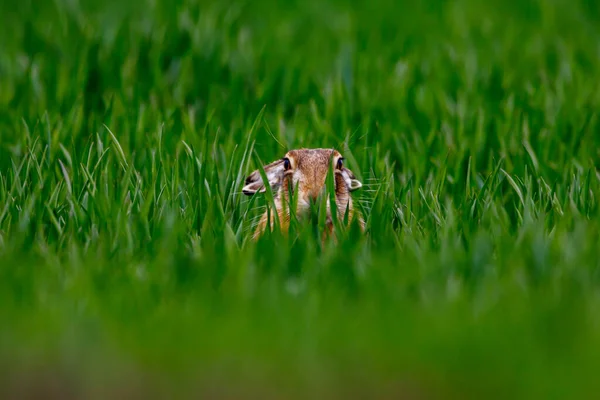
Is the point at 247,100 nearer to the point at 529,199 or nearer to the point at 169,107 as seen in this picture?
the point at 169,107

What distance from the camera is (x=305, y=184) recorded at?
4098 mm

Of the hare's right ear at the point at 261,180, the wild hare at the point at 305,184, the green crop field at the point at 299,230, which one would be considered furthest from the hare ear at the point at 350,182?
the hare's right ear at the point at 261,180

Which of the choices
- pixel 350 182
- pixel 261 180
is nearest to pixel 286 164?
pixel 261 180

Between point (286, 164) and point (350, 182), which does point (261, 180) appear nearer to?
point (286, 164)

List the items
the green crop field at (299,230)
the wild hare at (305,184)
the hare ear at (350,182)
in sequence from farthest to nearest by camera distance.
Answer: the hare ear at (350,182)
the wild hare at (305,184)
the green crop field at (299,230)

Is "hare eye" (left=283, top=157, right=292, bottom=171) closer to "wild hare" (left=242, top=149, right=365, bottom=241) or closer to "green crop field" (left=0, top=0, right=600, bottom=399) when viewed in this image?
"wild hare" (left=242, top=149, right=365, bottom=241)

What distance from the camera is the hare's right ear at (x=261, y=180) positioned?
13.4ft

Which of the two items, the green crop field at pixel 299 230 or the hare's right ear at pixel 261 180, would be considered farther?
the hare's right ear at pixel 261 180

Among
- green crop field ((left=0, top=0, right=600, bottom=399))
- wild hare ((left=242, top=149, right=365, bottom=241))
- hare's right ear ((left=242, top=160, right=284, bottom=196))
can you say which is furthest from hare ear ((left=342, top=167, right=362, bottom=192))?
hare's right ear ((left=242, top=160, right=284, bottom=196))

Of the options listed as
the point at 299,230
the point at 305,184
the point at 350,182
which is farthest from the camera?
the point at 350,182

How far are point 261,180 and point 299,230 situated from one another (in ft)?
1.34

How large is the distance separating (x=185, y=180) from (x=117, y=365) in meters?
1.65

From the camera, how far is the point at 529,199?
4.03m

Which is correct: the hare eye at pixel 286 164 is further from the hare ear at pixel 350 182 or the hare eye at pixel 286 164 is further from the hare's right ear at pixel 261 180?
the hare ear at pixel 350 182
